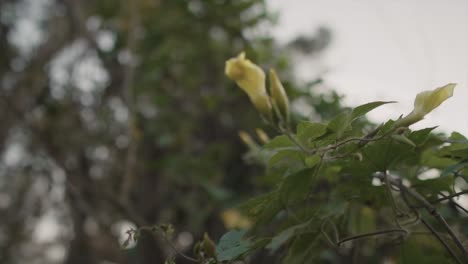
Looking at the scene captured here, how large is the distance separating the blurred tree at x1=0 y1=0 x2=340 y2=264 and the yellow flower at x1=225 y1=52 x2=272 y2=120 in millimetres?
434

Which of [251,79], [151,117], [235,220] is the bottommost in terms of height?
[235,220]

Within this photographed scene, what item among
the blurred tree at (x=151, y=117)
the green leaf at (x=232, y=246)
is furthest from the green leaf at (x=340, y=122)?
the blurred tree at (x=151, y=117)

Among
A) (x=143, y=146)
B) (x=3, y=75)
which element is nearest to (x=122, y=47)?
(x=143, y=146)

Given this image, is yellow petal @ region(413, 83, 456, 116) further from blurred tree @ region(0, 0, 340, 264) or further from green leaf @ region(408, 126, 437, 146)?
blurred tree @ region(0, 0, 340, 264)

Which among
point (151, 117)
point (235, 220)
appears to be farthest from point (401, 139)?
point (151, 117)

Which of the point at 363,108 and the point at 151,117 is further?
the point at 151,117

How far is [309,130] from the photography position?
0.39 meters

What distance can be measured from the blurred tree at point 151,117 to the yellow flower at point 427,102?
0.44m

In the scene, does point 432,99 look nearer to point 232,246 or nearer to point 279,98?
point 279,98

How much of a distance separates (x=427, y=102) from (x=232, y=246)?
24cm

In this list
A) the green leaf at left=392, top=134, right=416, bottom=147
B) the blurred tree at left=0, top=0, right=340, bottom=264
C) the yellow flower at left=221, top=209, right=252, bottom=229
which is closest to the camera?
the green leaf at left=392, top=134, right=416, bottom=147

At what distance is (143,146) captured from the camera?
1.86 m

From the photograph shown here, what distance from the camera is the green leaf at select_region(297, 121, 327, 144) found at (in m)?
0.39

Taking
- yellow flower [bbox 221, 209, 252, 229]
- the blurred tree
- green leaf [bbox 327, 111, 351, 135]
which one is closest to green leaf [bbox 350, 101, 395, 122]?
green leaf [bbox 327, 111, 351, 135]
